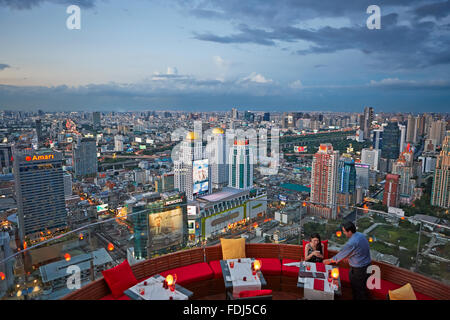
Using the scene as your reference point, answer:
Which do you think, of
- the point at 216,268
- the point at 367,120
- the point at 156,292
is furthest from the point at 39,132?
the point at 367,120

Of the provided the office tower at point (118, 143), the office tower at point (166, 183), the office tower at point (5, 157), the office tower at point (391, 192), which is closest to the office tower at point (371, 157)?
the office tower at point (391, 192)

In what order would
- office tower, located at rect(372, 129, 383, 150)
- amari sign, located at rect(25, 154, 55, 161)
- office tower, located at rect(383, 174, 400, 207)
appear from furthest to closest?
1. office tower, located at rect(372, 129, 383, 150)
2. office tower, located at rect(383, 174, 400, 207)
3. amari sign, located at rect(25, 154, 55, 161)

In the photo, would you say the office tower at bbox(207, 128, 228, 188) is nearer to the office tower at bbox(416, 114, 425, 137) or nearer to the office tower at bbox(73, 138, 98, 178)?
the office tower at bbox(73, 138, 98, 178)

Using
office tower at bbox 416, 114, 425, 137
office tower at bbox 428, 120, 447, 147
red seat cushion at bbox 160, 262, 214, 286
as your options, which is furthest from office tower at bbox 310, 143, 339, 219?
red seat cushion at bbox 160, 262, 214, 286

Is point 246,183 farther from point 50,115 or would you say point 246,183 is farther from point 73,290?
point 73,290

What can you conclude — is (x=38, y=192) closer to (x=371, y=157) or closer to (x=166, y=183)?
(x=166, y=183)

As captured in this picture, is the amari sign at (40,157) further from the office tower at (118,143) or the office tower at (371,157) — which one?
the office tower at (371,157)
